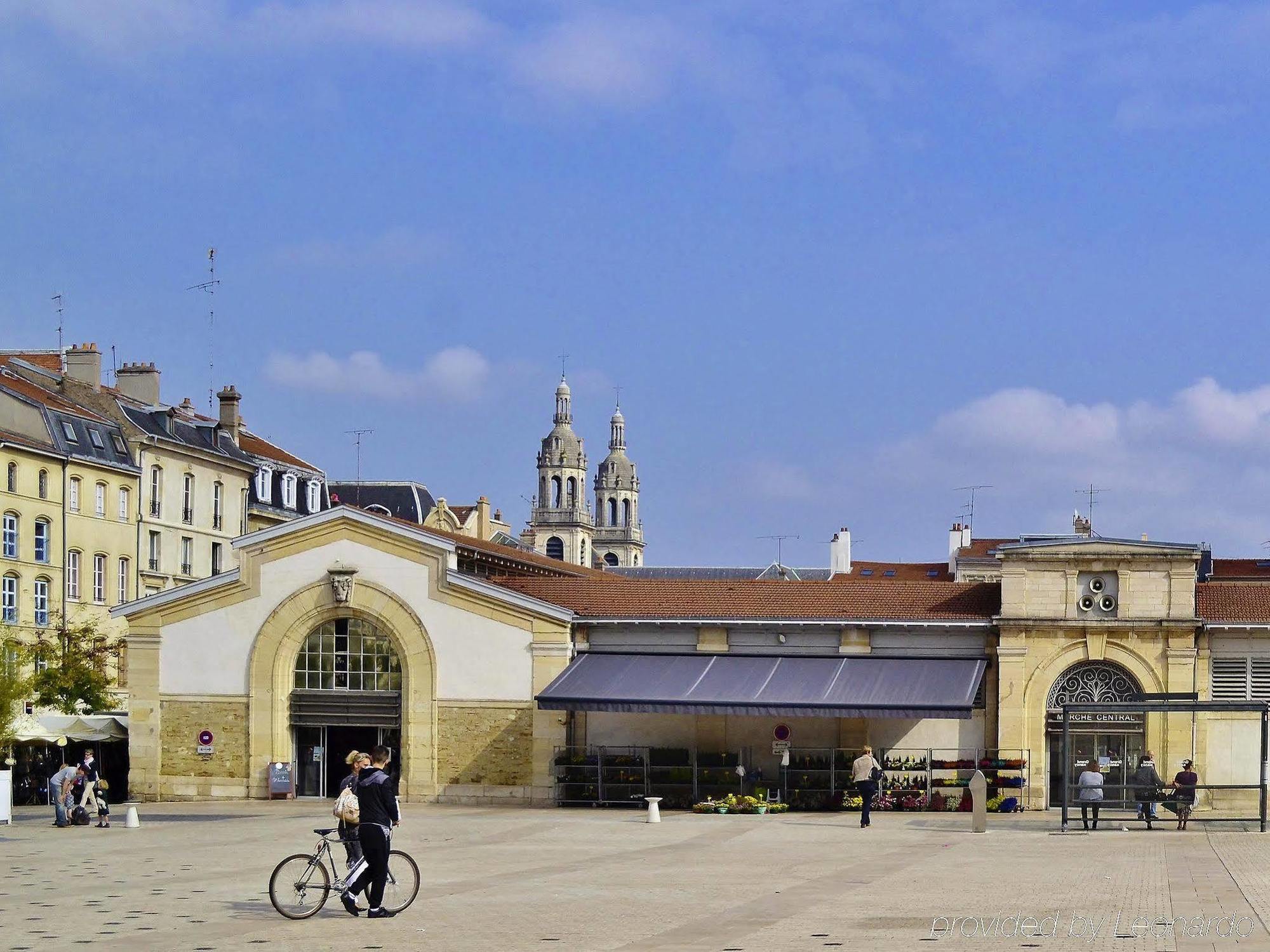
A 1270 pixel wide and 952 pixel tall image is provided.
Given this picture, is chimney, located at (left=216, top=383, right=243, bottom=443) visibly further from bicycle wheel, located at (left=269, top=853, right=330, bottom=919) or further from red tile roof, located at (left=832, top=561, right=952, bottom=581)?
bicycle wheel, located at (left=269, top=853, right=330, bottom=919)

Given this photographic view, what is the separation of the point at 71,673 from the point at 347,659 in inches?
580

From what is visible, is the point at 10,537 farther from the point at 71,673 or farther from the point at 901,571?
the point at 901,571

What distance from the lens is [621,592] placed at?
1870 inches

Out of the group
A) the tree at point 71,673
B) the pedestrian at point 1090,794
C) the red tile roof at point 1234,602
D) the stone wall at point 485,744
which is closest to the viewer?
the pedestrian at point 1090,794

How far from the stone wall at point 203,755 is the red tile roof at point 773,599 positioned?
7.41 m

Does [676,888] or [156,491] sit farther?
[156,491]

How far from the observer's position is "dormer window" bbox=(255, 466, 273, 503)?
3477 inches

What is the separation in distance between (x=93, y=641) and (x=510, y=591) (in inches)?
877

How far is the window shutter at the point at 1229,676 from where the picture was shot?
43.2m

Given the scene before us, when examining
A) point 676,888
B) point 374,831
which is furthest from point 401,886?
point 676,888

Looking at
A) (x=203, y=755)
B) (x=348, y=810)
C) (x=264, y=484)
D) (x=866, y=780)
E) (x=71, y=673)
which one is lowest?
(x=203, y=755)

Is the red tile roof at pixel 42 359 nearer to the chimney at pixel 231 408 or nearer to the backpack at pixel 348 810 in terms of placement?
the chimney at pixel 231 408

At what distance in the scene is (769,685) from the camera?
4381 centimetres

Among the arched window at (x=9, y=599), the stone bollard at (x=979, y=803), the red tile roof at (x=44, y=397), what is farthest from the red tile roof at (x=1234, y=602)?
the red tile roof at (x=44, y=397)
